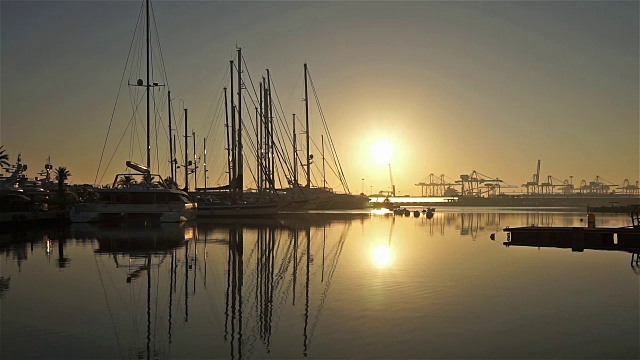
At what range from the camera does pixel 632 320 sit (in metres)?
15.4

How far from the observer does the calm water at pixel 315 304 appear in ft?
42.0

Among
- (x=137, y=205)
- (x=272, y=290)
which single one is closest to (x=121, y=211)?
(x=137, y=205)

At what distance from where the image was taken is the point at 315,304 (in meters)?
17.8

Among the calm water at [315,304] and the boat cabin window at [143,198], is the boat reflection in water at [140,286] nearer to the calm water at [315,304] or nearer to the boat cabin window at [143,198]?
the calm water at [315,304]

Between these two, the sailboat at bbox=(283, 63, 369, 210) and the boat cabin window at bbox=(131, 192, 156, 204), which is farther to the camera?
the sailboat at bbox=(283, 63, 369, 210)

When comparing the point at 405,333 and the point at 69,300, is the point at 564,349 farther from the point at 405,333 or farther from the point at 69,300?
the point at 69,300

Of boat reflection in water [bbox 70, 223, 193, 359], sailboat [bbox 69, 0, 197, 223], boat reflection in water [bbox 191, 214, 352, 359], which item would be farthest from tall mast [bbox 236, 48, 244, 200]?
boat reflection in water [bbox 191, 214, 352, 359]

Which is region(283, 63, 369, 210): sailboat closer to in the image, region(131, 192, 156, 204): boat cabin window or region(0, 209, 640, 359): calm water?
region(131, 192, 156, 204): boat cabin window

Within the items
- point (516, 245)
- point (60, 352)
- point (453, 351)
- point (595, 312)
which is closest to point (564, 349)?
point (453, 351)

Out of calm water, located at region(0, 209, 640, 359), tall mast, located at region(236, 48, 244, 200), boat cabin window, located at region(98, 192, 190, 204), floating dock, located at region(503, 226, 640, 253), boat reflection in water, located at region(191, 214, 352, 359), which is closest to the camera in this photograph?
calm water, located at region(0, 209, 640, 359)

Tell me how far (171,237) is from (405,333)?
104ft

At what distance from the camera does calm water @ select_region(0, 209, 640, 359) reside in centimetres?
1280

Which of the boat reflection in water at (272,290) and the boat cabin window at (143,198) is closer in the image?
the boat reflection in water at (272,290)

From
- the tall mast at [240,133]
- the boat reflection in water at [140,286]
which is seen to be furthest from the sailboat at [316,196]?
the boat reflection in water at [140,286]
